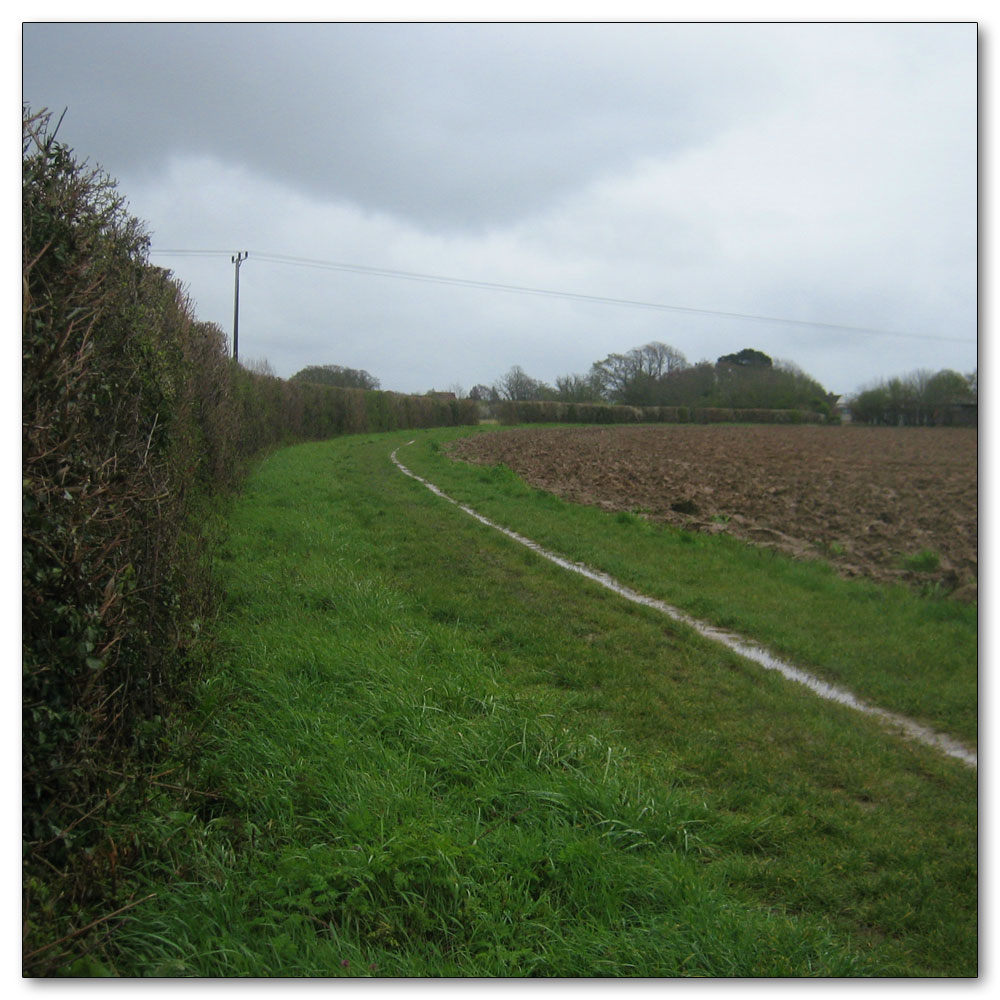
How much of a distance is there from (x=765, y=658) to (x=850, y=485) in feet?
5.94

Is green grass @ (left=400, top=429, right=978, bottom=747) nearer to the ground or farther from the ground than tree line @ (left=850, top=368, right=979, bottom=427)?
nearer to the ground

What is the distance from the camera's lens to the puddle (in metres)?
2.62

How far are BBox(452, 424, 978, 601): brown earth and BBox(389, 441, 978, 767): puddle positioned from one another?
58cm

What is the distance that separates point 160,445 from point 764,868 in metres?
3.96

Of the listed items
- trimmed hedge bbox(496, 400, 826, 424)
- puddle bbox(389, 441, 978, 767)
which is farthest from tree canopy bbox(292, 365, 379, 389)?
puddle bbox(389, 441, 978, 767)

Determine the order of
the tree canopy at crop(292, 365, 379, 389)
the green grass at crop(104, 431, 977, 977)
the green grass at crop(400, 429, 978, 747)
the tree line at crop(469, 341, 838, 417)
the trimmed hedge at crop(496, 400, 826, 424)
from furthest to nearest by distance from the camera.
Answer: the tree canopy at crop(292, 365, 379, 389), the trimmed hedge at crop(496, 400, 826, 424), the tree line at crop(469, 341, 838, 417), the green grass at crop(400, 429, 978, 747), the green grass at crop(104, 431, 977, 977)

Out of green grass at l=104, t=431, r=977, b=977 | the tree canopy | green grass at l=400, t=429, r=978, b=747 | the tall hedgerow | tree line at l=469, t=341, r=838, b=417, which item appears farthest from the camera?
the tree canopy

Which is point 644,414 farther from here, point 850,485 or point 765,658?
point 765,658

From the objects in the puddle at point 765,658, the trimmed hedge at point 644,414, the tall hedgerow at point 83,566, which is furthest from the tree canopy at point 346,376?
the puddle at point 765,658

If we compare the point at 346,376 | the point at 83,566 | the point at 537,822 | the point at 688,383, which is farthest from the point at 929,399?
Result: the point at 346,376

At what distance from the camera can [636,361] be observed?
348 cm

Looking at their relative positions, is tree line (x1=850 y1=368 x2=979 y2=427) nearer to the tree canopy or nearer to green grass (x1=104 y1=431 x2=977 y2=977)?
green grass (x1=104 y1=431 x2=977 y2=977)

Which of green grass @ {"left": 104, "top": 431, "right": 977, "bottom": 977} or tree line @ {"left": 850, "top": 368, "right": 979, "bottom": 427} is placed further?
tree line @ {"left": 850, "top": 368, "right": 979, "bottom": 427}

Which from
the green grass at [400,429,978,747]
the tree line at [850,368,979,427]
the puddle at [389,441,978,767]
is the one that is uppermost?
the tree line at [850,368,979,427]
